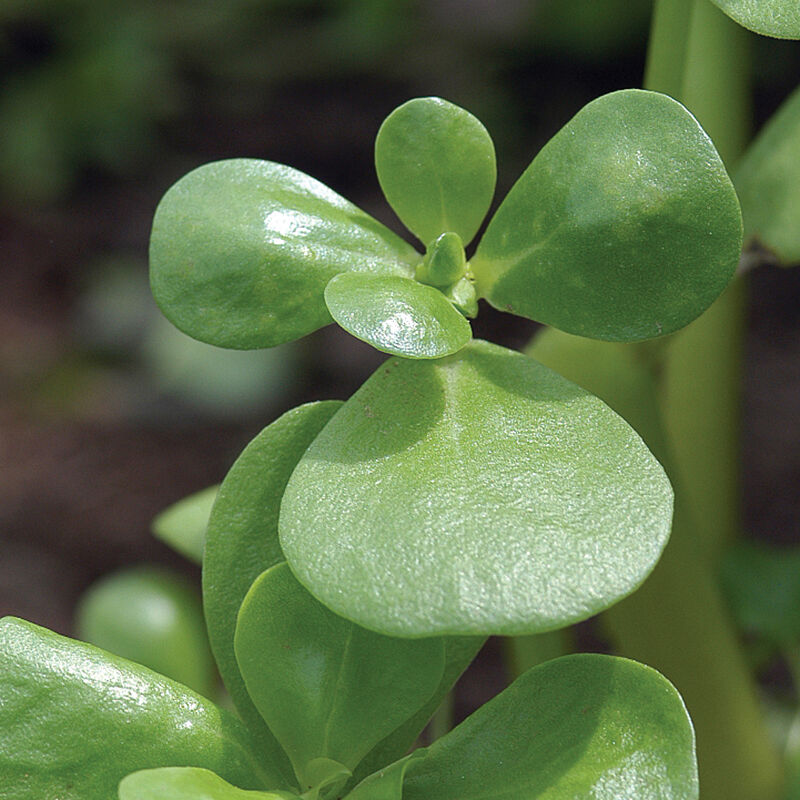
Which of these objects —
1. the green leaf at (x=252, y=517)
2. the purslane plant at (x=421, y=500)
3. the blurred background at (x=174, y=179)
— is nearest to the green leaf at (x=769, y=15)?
the purslane plant at (x=421, y=500)

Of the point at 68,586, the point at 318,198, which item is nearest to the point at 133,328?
the point at 68,586

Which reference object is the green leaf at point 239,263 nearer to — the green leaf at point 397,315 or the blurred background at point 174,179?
the green leaf at point 397,315

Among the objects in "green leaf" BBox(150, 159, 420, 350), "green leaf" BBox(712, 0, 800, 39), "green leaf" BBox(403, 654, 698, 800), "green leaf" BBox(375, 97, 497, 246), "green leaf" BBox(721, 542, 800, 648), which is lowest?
"green leaf" BBox(721, 542, 800, 648)

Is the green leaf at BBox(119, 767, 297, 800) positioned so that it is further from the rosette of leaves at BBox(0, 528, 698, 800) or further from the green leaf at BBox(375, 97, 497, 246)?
the green leaf at BBox(375, 97, 497, 246)

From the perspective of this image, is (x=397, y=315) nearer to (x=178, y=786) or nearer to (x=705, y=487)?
(x=178, y=786)

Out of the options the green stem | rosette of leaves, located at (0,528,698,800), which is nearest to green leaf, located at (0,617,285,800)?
rosette of leaves, located at (0,528,698,800)

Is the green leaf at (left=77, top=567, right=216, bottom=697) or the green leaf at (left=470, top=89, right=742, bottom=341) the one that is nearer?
the green leaf at (left=470, top=89, right=742, bottom=341)

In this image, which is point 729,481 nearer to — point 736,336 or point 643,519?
point 736,336
